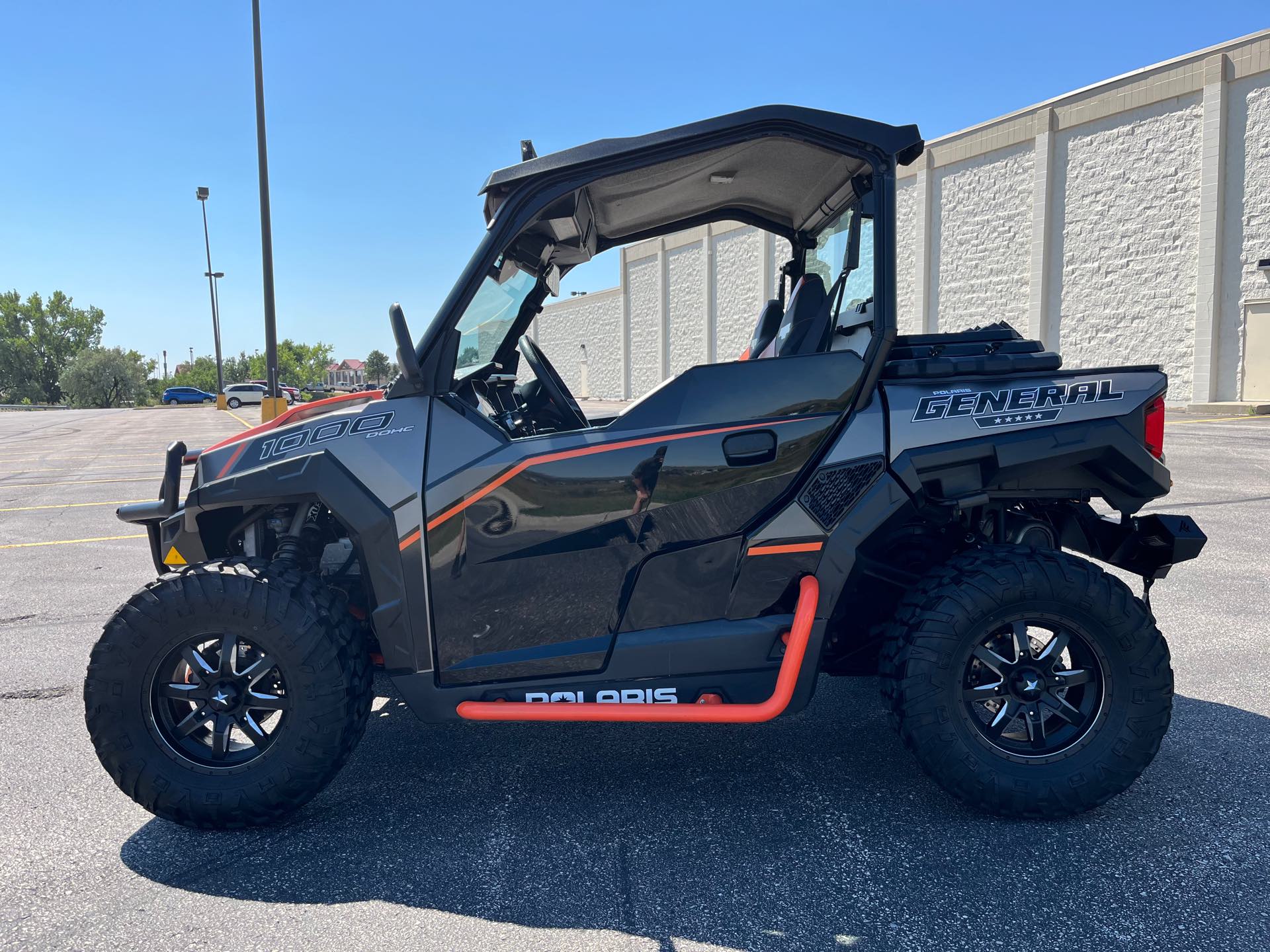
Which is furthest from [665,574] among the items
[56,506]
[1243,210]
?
[1243,210]

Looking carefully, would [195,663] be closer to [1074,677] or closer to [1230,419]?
[1074,677]

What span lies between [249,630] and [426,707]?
0.61 metres

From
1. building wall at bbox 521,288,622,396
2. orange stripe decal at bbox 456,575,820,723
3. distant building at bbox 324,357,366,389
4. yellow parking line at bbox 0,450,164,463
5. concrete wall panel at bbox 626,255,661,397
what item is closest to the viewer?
orange stripe decal at bbox 456,575,820,723

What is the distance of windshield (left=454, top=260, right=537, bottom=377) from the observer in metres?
2.94

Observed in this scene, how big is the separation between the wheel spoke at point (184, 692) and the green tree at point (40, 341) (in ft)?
315

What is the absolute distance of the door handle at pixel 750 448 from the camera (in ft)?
9.16

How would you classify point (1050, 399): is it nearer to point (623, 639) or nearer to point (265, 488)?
point (623, 639)

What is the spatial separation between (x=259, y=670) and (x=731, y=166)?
7.88 feet

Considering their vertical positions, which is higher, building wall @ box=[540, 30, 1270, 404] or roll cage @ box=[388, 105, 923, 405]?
building wall @ box=[540, 30, 1270, 404]

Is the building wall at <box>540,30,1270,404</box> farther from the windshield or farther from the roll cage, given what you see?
the roll cage

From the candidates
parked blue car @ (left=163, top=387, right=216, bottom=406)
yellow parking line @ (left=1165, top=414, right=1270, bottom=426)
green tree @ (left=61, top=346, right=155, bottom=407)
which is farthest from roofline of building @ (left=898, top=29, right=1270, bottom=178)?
green tree @ (left=61, top=346, right=155, bottom=407)

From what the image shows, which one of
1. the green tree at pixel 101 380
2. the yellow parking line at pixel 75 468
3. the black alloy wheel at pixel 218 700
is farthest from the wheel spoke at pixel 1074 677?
the green tree at pixel 101 380

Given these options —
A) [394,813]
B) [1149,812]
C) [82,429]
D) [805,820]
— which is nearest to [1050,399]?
[1149,812]

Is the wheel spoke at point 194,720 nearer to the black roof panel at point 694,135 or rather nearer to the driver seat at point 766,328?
the black roof panel at point 694,135
